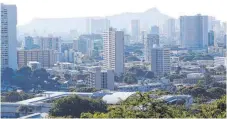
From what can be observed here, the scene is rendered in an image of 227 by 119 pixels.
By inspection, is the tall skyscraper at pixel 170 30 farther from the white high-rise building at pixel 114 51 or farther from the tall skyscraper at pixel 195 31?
the white high-rise building at pixel 114 51

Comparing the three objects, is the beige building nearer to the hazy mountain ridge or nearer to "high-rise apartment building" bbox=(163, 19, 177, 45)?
"high-rise apartment building" bbox=(163, 19, 177, 45)

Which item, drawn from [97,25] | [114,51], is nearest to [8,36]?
[114,51]

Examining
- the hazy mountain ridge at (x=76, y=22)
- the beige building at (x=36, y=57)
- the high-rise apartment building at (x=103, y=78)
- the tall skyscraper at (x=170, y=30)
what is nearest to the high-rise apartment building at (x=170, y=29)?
the tall skyscraper at (x=170, y=30)

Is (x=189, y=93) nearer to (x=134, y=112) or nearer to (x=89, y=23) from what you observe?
(x=134, y=112)

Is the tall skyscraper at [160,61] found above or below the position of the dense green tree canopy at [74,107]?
above

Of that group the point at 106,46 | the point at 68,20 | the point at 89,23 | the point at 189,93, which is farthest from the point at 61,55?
the point at 68,20
